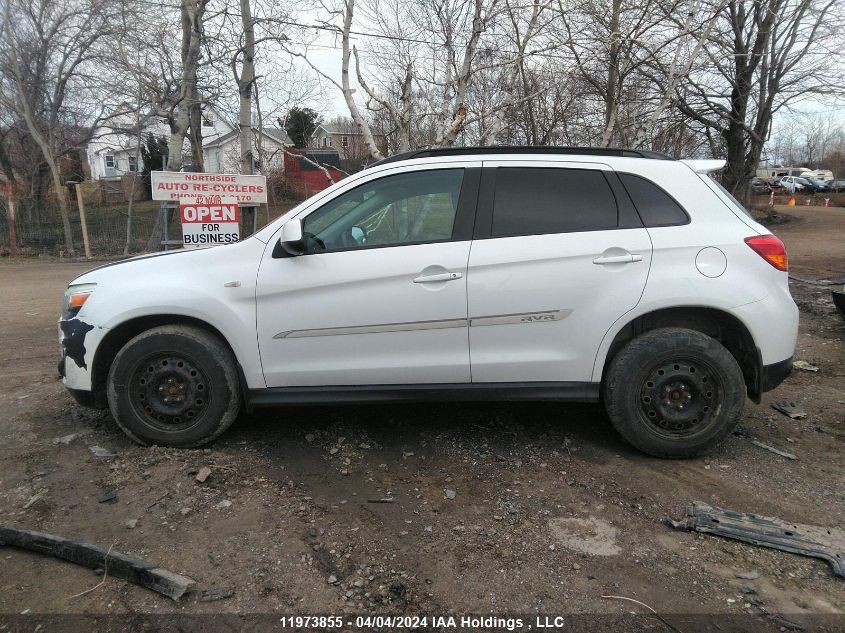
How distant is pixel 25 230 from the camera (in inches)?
744

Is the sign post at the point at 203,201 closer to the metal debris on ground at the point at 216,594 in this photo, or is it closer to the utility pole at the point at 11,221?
the metal debris on ground at the point at 216,594

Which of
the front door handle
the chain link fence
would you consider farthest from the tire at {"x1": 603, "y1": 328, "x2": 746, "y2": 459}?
the chain link fence

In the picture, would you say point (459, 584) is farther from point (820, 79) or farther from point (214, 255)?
point (820, 79)

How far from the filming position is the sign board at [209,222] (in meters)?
10.2

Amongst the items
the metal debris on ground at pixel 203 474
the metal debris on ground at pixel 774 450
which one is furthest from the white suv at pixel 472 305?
the metal debris on ground at pixel 774 450

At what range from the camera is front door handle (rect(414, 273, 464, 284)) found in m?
3.67

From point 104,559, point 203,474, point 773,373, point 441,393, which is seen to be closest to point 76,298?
point 203,474

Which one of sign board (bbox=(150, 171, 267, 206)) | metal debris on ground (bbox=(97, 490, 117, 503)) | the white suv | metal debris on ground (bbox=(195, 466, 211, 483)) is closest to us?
metal debris on ground (bbox=(97, 490, 117, 503))

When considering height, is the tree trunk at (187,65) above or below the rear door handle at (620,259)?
above

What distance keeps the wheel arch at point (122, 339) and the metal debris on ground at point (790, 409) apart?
4.13 metres

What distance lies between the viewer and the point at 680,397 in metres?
3.79

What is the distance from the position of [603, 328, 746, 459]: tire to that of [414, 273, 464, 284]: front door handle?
3.84 feet

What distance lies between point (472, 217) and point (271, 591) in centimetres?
241

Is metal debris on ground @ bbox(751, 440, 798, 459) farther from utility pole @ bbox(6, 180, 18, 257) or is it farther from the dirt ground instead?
utility pole @ bbox(6, 180, 18, 257)
